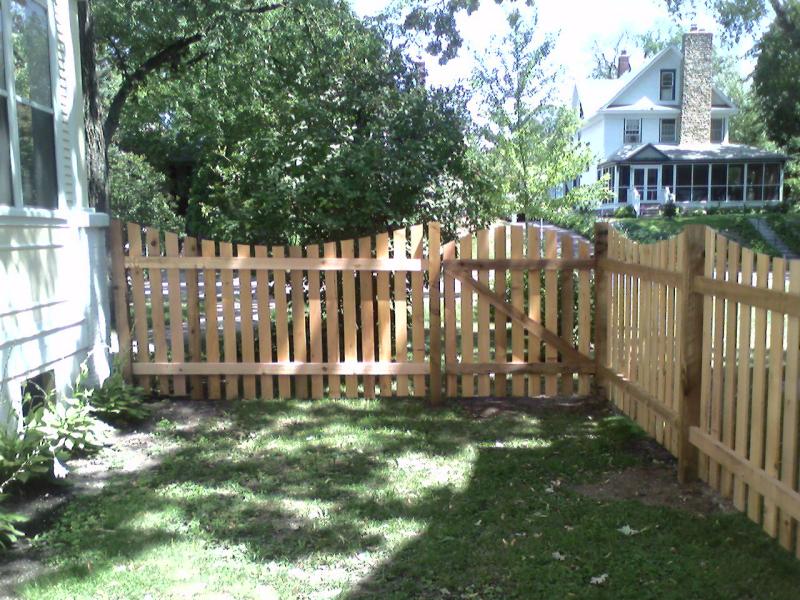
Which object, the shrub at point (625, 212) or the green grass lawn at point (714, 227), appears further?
the shrub at point (625, 212)

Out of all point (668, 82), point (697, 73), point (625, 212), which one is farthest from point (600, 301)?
point (668, 82)

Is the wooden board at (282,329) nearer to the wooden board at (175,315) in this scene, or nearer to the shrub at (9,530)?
the wooden board at (175,315)

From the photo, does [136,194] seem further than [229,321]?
Yes

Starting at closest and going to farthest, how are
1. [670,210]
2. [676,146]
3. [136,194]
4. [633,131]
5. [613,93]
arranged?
[136,194] < [670,210] < [676,146] < [613,93] < [633,131]

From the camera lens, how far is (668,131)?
40.5m

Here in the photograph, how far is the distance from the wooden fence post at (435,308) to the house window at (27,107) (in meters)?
3.02

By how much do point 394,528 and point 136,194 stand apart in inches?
632

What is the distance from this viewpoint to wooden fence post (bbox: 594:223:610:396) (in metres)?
6.49

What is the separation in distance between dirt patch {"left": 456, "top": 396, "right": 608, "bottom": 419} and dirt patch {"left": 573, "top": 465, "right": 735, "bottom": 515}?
151cm

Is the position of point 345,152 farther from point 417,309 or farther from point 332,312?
point 417,309

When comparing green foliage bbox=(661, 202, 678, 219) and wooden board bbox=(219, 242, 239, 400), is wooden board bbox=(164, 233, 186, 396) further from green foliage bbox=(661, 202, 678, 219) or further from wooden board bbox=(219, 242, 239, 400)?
green foliage bbox=(661, 202, 678, 219)

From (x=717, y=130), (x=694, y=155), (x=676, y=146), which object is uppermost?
(x=717, y=130)

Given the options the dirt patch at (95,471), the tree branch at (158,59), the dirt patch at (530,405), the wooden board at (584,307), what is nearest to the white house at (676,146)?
the tree branch at (158,59)

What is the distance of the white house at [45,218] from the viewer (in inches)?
192
